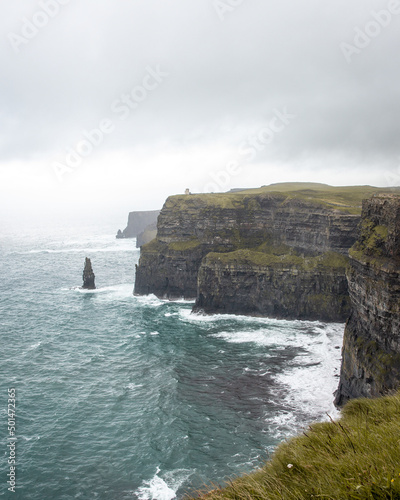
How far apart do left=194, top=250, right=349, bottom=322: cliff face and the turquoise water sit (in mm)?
3387

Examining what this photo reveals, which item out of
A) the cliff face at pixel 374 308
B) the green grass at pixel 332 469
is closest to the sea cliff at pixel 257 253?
the cliff face at pixel 374 308

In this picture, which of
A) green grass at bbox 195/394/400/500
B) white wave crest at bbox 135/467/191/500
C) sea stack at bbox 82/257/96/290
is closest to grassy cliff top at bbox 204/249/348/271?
sea stack at bbox 82/257/96/290

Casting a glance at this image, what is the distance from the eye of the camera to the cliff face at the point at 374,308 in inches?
1247

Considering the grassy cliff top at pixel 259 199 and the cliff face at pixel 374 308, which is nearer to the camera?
the cliff face at pixel 374 308

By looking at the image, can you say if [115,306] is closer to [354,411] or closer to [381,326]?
[381,326]

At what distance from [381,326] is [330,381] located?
50.3 ft

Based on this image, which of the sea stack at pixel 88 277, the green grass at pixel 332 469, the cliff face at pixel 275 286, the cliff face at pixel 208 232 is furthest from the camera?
the sea stack at pixel 88 277

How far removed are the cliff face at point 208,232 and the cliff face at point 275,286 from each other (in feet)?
29.0

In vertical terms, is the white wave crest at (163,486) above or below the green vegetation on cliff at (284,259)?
below

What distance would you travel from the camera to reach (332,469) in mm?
9312

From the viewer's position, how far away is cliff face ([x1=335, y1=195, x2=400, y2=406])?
104 ft

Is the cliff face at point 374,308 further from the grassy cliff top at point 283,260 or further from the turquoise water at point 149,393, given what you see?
the grassy cliff top at point 283,260

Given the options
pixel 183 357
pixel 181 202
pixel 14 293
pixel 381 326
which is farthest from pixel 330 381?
pixel 14 293

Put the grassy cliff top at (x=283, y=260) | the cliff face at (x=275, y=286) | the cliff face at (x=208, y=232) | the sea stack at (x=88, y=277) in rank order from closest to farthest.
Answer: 1. the cliff face at (x=275, y=286)
2. the grassy cliff top at (x=283, y=260)
3. the cliff face at (x=208, y=232)
4. the sea stack at (x=88, y=277)
